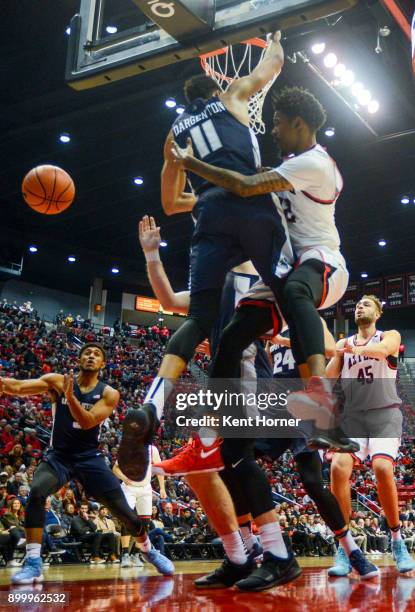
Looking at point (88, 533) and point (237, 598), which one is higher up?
point (88, 533)

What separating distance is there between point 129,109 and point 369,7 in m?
7.39

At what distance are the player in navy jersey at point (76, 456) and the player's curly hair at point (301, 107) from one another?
2236 millimetres

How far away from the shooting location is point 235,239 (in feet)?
10.9

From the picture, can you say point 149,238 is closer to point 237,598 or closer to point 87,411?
point 87,411

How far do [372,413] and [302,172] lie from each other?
2155 mm

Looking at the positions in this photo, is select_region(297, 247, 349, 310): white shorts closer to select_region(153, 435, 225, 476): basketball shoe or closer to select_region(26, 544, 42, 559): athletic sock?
select_region(153, 435, 225, 476): basketball shoe

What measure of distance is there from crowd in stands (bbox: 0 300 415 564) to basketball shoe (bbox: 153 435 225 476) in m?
1.11

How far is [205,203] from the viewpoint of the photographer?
3398 mm

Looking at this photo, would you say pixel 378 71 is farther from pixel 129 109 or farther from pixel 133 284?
pixel 133 284

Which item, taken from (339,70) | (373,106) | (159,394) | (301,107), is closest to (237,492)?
(159,394)

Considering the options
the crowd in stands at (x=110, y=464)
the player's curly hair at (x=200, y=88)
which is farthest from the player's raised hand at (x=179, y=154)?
the crowd in stands at (x=110, y=464)

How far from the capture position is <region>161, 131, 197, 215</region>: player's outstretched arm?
3924 mm

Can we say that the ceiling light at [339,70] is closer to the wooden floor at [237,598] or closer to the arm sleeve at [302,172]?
the arm sleeve at [302,172]

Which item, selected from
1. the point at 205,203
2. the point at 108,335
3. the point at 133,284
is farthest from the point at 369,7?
the point at 133,284
